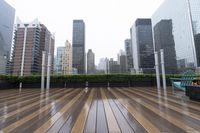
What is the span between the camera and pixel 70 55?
5378 centimetres

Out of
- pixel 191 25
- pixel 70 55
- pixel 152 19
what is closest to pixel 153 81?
pixel 70 55

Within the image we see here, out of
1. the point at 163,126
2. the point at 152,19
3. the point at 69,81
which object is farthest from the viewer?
the point at 152,19

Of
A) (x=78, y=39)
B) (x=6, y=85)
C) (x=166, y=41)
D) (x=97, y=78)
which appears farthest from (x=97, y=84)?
(x=166, y=41)

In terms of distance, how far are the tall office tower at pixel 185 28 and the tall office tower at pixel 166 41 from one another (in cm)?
161

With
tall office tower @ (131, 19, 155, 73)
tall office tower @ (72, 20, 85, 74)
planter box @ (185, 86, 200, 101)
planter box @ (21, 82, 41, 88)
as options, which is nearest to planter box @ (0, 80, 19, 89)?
planter box @ (21, 82, 41, 88)

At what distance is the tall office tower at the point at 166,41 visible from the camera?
63.6 metres

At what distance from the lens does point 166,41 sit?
67125mm

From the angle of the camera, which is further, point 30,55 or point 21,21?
point 30,55

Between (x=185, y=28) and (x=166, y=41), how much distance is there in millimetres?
8193

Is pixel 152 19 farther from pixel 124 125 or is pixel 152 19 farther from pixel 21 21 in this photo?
pixel 124 125

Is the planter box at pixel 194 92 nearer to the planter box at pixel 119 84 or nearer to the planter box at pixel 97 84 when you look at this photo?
the planter box at pixel 119 84

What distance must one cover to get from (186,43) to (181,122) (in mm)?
68888

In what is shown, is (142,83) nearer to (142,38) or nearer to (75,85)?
(75,85)

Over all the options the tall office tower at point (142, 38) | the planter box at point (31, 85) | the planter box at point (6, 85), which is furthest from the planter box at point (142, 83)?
the tall office tower at point (142, 38)
